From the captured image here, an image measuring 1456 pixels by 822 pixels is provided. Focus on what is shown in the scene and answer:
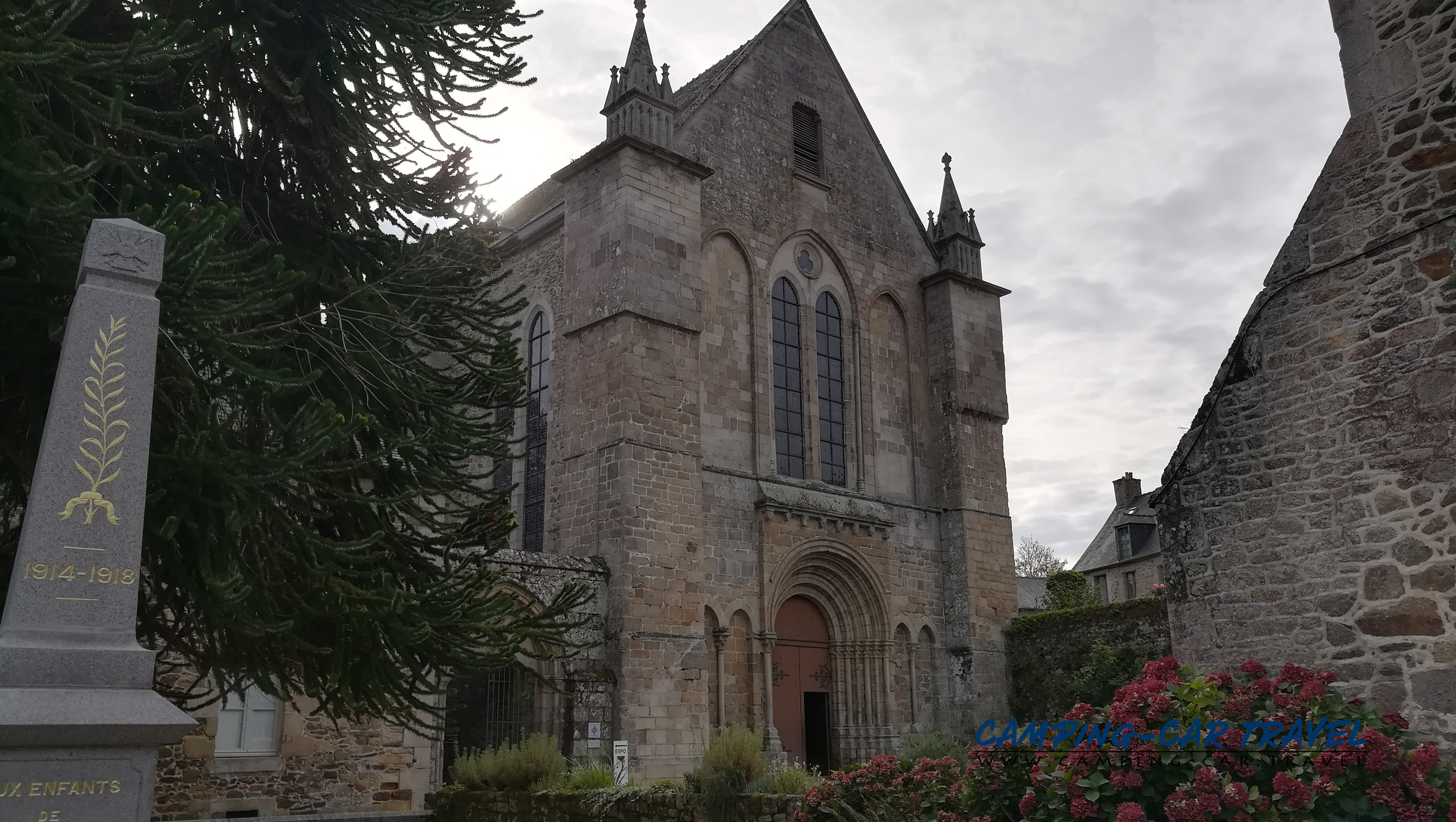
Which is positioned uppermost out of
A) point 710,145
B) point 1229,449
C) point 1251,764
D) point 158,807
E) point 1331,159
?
point 710,145

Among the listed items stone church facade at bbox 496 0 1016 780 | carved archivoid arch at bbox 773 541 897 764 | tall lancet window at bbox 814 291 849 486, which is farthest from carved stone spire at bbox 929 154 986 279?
carved archivoid arch at bbox 773 541 897 764

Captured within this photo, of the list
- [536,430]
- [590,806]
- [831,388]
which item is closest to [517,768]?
[590,806]

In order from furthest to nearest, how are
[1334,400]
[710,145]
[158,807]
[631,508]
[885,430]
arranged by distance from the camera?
[885,430] → [710,145] → [631,508] → [158,807] → [1334,400]

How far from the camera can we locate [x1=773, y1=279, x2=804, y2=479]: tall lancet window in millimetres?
17359

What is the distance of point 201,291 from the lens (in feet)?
17.8

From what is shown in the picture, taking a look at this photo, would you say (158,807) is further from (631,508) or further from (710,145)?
(710,145)

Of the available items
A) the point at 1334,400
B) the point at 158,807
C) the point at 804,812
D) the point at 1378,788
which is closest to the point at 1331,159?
the point at 1334,400

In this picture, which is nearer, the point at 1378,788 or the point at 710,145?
the point at 1378,788

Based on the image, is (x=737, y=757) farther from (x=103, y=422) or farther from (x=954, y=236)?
(x=954, y=236)

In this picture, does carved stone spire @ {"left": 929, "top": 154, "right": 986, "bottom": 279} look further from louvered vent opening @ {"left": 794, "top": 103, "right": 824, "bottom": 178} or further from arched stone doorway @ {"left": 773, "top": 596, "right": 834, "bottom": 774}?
arched stone doorway @ {"left": 773, "top": 596, "right": 834, "bottom": 774}

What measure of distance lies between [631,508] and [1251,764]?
9.60 m

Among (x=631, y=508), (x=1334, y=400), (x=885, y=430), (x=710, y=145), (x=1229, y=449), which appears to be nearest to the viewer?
(x=1334, y=400)

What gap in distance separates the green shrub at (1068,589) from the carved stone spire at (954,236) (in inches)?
327

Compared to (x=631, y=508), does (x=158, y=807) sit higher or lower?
lower
